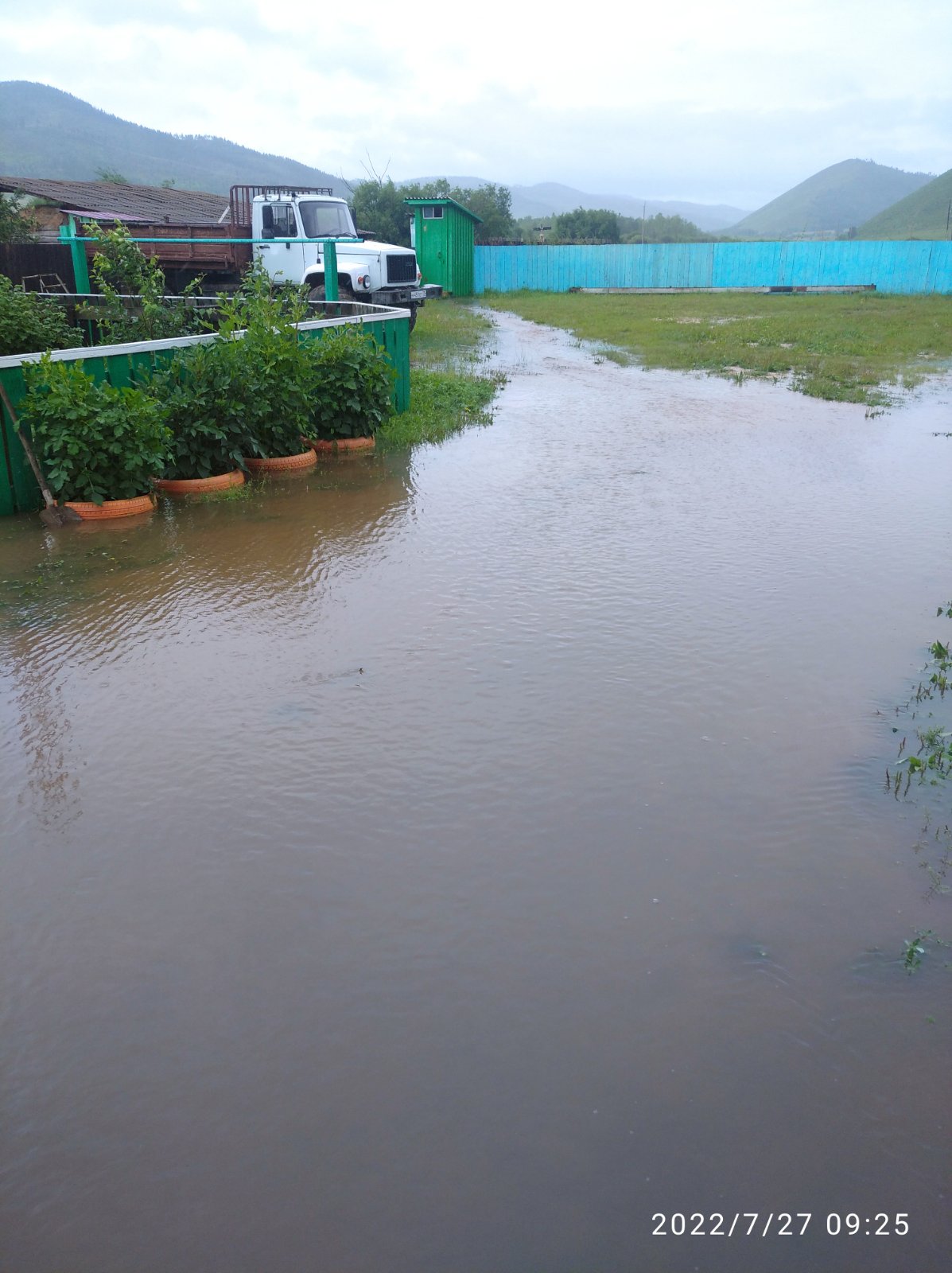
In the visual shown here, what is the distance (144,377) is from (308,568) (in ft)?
10.6

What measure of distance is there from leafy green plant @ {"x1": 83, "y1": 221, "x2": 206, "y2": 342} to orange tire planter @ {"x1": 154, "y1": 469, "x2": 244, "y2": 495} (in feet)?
7.39

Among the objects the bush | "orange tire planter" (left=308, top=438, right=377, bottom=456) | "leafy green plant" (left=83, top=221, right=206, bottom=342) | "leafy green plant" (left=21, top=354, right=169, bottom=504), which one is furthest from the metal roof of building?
"leafy green plant" (left=21, top=354, right=169, bottom=504)

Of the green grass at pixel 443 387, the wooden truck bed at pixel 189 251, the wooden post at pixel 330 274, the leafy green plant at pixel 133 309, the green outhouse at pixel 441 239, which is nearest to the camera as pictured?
the leafy green plant at pixel 133 309

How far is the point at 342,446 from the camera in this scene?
10539 mm

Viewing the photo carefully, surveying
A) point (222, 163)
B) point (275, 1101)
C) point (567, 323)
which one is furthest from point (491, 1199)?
point (222, 163)

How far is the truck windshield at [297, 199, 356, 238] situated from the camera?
18266mm

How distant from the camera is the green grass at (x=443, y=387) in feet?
37.0

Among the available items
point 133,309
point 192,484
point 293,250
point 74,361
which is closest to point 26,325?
point 74,361

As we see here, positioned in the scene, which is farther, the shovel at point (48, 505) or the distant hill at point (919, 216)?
the distant hill at point (919, 216)

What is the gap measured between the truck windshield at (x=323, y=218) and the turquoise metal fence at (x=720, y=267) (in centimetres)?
2064

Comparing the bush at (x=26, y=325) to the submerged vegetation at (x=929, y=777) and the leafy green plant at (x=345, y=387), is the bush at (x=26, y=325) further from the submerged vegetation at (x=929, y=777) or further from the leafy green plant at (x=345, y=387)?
the submerged vegetation at (x=929, y=777)

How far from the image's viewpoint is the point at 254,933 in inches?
129

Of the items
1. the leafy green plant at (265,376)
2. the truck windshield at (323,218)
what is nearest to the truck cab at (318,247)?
the truck windshield at (323,218)
